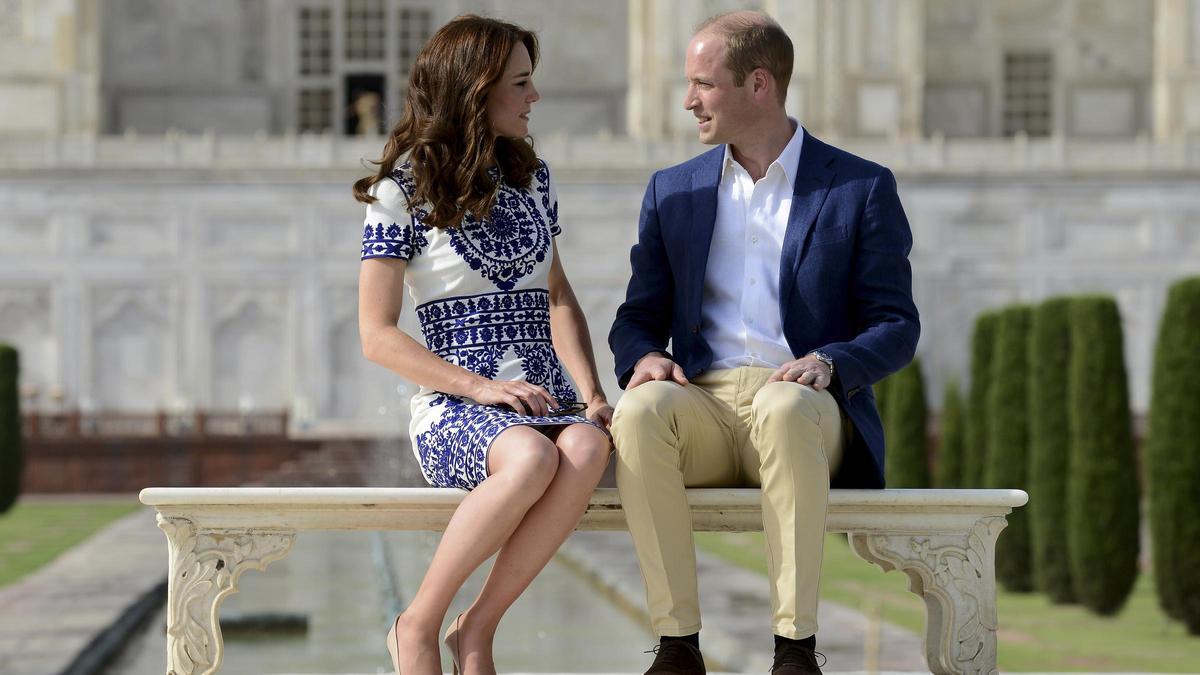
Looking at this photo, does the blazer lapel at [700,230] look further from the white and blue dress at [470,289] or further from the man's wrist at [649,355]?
the white and blue dress at [470,289]

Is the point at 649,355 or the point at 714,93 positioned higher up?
the point at 714,93

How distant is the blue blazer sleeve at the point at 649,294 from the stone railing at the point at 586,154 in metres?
19.9

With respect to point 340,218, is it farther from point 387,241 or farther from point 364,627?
point 387,241

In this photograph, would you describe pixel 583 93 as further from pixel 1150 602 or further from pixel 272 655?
pixel 272 655

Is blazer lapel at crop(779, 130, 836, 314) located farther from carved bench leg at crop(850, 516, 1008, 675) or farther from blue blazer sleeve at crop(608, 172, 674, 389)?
carved bench leg at crop(850, 516, 1008, 675)

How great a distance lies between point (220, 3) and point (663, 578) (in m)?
26.4

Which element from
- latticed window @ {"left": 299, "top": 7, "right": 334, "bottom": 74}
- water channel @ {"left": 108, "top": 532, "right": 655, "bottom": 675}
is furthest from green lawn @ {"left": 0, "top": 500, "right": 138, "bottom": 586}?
latticed window @ {"left": 299, "top": 7, "right": 334, "bottom": 74}

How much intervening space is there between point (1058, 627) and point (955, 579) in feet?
19.4

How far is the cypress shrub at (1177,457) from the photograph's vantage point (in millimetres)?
9398

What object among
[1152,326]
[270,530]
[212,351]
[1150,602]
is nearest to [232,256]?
[212,351]

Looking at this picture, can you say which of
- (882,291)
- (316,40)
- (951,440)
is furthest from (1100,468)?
(316,40)

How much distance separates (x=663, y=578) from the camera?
3883mm

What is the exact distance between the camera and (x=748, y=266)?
425cm

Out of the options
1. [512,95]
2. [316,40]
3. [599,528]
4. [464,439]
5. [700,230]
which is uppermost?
[316,40]
